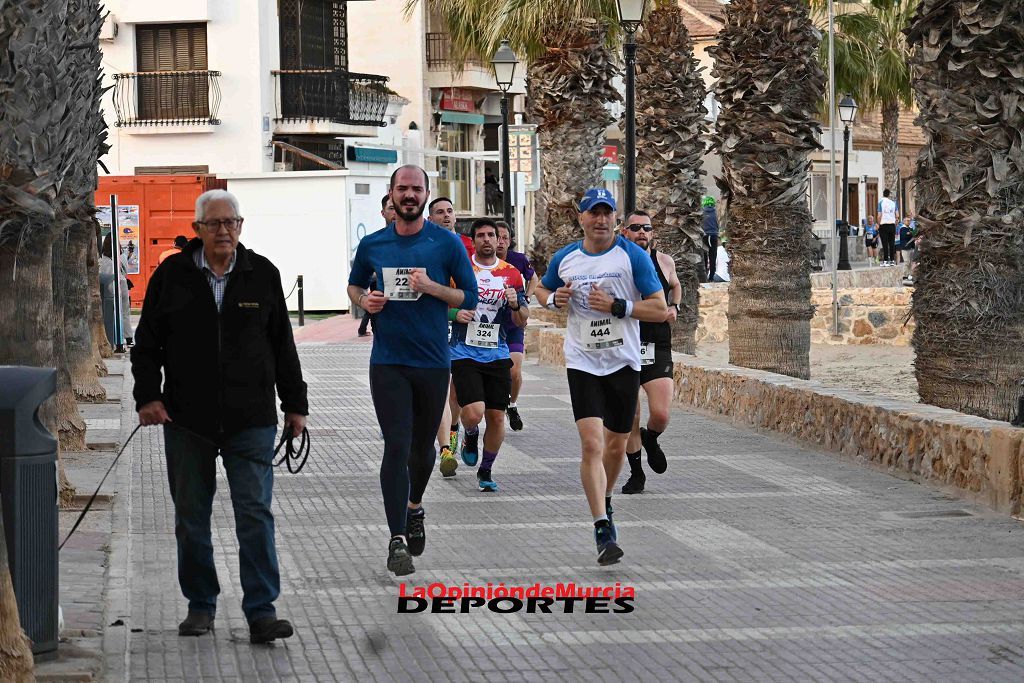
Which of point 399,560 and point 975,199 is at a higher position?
point 975,199

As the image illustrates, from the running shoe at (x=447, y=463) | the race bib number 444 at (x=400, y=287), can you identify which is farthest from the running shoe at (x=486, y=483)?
the race bib number 444 at (x=400, y=287)

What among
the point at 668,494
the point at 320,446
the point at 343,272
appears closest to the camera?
the point at 668,494

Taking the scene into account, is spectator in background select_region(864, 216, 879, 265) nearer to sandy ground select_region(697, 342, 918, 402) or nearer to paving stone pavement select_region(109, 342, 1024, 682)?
sandy ground select_region(697, 342, 918, 402)

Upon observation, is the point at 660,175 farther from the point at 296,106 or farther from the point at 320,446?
the point at 296,106

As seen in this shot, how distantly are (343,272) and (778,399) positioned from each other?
847 inches

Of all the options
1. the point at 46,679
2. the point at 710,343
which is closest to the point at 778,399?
the point at 46,679

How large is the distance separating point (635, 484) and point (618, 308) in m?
2.56

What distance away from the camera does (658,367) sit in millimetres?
11375

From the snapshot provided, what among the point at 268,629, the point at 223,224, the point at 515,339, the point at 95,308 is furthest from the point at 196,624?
the point at 95,308

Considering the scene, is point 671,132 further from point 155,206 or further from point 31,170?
point 31,170

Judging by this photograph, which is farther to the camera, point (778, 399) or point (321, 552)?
point (778, 399)

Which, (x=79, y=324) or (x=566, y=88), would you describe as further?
(x=566, y=88)

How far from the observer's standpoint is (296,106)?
42562 millimetres

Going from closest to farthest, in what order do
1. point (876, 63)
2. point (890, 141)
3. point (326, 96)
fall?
point (326, 96), point (876, 63), point (890, 141)
